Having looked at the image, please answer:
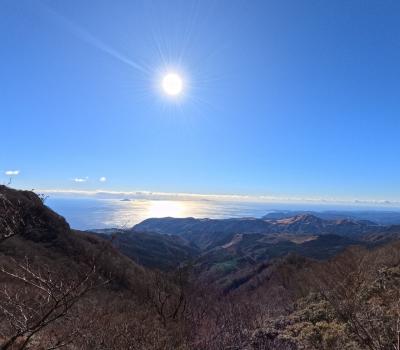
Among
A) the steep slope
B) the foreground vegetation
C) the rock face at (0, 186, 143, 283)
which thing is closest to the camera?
the foreground vegetation

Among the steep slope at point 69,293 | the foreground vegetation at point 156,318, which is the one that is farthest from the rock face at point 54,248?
the foreground vegetation at point 156,318

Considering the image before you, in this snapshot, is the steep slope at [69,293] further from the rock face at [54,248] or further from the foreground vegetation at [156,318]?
the rock face at [54,248]

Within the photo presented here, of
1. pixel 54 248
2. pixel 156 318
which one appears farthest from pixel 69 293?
pixel 54 248

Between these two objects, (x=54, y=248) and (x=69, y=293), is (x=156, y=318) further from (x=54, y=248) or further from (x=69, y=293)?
(x=54, y=248)

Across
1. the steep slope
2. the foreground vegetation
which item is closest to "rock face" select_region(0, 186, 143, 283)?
the steep slope

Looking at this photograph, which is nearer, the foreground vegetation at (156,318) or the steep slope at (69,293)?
the foreground vegetation at (156,318)

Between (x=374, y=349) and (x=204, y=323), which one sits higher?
(x=374, y=349)

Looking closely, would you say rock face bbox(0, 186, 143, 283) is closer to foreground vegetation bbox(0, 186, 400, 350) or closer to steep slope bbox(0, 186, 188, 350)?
steep slope bbox(0, 186, 188, 350)

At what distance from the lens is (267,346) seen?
70.1 feet

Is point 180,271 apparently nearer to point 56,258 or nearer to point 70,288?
point 70,288

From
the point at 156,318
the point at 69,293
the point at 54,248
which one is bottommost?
the point at 54,248

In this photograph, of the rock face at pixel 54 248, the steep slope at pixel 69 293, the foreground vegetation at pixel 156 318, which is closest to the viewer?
the foreground vegetation at pixel 156 318

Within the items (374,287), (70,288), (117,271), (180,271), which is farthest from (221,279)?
(70,288)

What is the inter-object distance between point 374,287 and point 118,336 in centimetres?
2005
